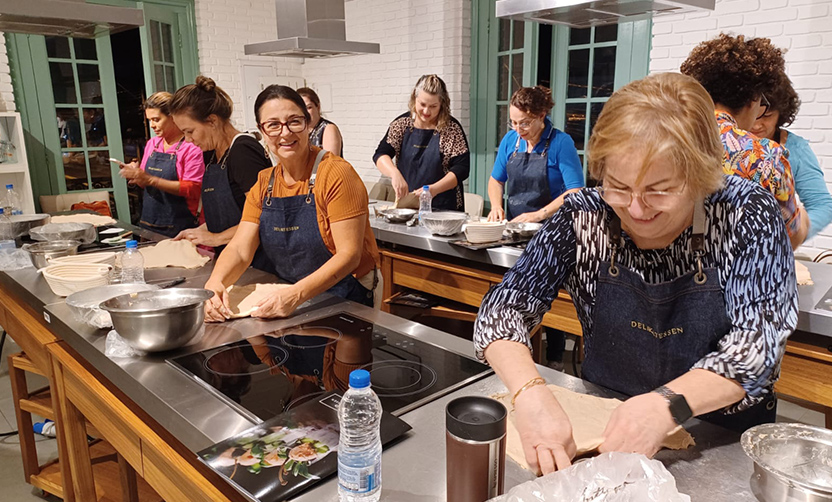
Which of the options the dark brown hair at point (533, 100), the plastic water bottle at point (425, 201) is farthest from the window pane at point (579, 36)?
the plastic water bottle at point (425, 201)

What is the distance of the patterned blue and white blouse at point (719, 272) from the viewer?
3.83 feet

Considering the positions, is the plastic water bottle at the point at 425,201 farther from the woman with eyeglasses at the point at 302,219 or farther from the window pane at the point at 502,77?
the window pane at the point at 502,77

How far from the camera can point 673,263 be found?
1307mm

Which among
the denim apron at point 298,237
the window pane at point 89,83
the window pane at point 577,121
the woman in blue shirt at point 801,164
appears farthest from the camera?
the window pane at point 89,83

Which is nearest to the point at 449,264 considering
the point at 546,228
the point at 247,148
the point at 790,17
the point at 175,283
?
the point at 247,148

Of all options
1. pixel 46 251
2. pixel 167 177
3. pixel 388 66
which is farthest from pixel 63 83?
pixel 46 251

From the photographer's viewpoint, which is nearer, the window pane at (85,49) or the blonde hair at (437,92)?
the blonde hair at (437,92)

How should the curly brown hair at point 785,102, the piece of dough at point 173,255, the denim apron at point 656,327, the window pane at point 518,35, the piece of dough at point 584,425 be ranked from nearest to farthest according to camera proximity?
the piece of dough at point 584,425 → the denim apron at point 656,327 → the curly brown hair at point 785,102 → the piece of dough at point 173,255 → the window pane at point 518,35

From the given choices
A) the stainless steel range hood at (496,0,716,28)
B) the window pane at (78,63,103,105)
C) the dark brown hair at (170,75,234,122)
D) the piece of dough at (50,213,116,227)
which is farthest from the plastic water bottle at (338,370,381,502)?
the window pane at (78,63,103,105)

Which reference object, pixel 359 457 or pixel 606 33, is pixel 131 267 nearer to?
pixel 359 457

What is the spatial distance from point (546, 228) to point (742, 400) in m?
0.56

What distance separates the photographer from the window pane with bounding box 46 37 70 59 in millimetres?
5621

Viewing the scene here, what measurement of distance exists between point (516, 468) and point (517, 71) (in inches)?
194

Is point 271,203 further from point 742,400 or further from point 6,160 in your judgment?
point 6,160
